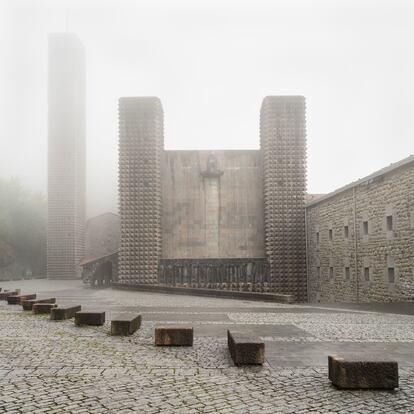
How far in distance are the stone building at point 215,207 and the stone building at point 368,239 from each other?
3.66 metres

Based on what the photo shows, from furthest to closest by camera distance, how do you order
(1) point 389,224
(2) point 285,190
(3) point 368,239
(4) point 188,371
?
(2) point 285,190 < (3) point 368,239 < (1) point 389,224 < (4) point 188,371

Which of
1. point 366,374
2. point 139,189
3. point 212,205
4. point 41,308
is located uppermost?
point 139,189

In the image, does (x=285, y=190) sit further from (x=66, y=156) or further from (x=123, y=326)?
(x=66, y=156)

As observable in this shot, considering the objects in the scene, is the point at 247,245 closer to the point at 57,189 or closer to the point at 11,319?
the point at 11,319

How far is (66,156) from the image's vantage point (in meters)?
60.4

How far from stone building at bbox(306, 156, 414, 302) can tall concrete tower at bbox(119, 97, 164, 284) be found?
489 inches

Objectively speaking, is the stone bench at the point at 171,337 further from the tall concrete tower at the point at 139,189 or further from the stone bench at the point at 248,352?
the tall concrete tower at the point at 139,189

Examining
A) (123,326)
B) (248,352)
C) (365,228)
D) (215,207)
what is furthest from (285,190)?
(248,352)

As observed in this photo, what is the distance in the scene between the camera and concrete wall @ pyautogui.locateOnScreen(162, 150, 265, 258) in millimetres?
38812

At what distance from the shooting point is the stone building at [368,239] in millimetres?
20812

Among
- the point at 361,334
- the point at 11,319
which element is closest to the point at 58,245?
the point at 11,319

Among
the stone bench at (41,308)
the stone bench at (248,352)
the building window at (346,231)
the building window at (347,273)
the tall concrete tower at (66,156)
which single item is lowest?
the stone bench at (41,308)

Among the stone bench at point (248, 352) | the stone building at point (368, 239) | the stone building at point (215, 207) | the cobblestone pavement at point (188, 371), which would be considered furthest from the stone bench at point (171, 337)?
the stone building at point (215, 207)

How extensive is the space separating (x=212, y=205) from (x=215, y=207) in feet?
0.98
